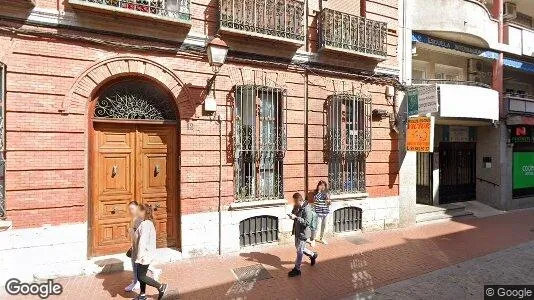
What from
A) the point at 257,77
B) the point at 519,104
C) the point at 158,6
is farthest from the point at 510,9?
the point at 158,6

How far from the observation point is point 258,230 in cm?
899

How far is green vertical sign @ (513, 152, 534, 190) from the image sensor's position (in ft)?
50.5

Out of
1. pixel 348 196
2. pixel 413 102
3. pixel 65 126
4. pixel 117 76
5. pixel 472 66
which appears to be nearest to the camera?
pixel 65 126

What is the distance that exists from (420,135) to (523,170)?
8864 mm

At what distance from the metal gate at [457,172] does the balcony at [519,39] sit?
456 cm

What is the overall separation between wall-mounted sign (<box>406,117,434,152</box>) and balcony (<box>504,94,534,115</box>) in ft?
21.9

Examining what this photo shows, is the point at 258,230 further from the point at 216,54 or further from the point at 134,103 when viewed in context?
the point at 216,54

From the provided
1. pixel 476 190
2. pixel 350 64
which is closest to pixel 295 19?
pixel 350 64

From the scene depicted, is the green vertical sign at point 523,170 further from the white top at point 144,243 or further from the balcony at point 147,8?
the white top at point 144,243

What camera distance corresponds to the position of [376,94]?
435 inches

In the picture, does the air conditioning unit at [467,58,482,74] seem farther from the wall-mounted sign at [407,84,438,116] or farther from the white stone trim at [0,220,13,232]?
the white stone trim at [0,220,13,232]

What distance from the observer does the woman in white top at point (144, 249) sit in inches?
217

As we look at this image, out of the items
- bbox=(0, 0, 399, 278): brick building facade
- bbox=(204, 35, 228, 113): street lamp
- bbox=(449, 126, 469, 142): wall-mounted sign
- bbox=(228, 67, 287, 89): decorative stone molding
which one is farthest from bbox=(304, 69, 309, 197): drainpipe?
bbox=(449, 126, 469, 142): wall-mounted sign

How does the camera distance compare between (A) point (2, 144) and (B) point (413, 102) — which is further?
(B) point (413, 102)
